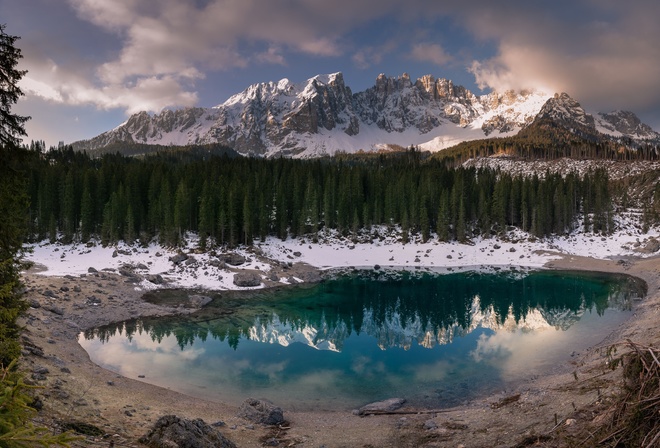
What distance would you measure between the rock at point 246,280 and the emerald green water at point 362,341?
374 centimetres

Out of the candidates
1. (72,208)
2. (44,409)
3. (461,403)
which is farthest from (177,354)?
(72,208)

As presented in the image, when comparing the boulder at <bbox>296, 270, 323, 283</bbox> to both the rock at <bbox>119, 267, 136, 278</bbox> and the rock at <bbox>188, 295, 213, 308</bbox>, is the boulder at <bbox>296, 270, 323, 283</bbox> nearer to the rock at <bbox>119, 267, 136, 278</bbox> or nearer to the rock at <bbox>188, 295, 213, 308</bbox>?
the rock at <bbox>188, 295, 213, 308</bbox>

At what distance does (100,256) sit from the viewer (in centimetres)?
6631

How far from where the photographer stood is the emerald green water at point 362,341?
26.8 meters

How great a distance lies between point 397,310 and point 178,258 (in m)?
37.0

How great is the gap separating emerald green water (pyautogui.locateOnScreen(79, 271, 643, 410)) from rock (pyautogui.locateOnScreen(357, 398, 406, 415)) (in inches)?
56.8

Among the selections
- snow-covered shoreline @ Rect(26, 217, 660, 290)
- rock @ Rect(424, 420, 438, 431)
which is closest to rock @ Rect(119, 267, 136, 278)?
snow-covered shoreline @ Rect(26, 217, 660, 290)

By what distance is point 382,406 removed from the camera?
73.6 ft

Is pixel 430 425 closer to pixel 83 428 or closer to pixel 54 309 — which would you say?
pixel 83 428

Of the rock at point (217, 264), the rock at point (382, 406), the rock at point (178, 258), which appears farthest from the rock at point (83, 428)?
the rock at point (178, 258)

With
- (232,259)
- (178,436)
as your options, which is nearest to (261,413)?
(178,436)

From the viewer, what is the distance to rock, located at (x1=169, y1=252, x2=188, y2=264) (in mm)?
→ 65125

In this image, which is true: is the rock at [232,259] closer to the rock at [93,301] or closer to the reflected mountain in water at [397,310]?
the reflected mountain in water at [397,310]

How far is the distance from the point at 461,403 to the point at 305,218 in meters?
69.9
